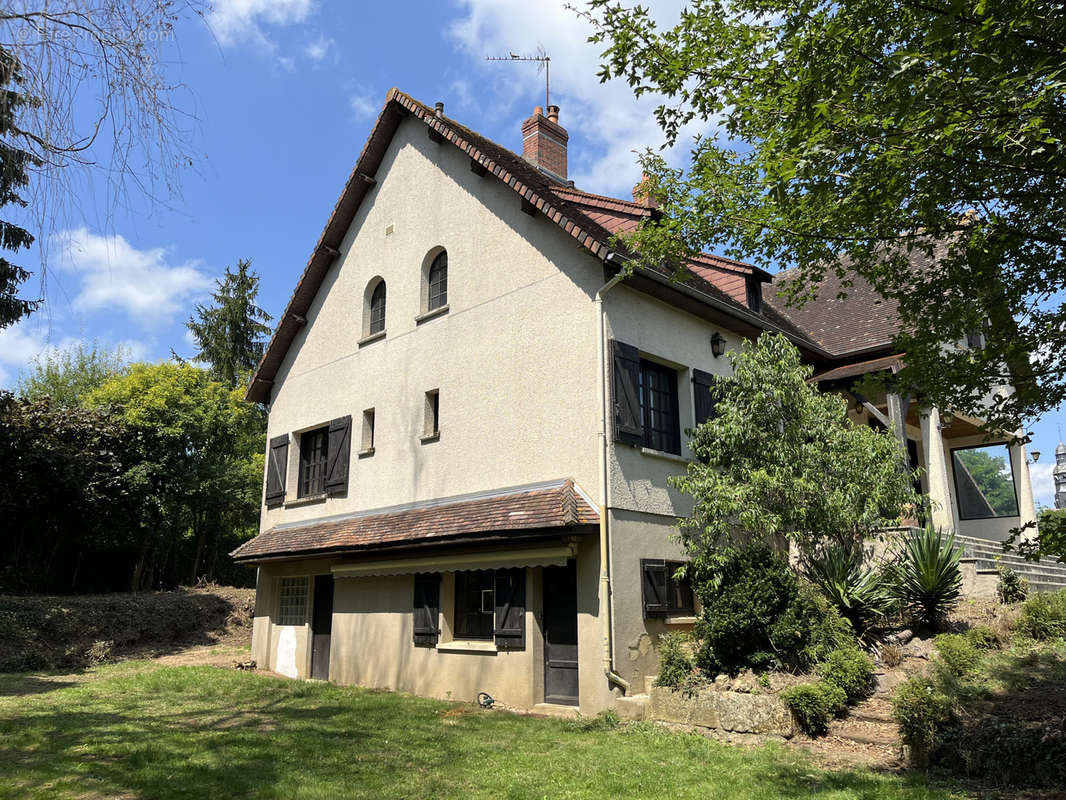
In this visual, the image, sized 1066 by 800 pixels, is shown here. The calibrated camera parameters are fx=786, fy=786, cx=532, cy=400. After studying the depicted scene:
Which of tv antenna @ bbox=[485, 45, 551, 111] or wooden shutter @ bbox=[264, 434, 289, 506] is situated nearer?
tv antenna @ bbox=[485, 45, 551, 111]

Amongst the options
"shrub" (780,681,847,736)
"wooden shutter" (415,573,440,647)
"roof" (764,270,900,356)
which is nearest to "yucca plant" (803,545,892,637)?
"shrub" (780,681,847,736)

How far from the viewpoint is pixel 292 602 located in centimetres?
1778

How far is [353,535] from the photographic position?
15.0 m

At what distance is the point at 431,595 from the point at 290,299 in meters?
8.23

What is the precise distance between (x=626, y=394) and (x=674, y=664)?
403 centimetres

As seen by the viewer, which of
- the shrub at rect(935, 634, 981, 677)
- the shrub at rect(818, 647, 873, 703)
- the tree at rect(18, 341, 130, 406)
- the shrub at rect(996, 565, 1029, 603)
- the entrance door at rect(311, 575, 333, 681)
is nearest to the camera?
the shrub at rect(818, 647, 873, 703)

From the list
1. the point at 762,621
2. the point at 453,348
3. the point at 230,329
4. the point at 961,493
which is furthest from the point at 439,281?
the point at 230,329

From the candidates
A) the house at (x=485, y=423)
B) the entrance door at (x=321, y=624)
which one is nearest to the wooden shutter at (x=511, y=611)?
the house at (x=485, y=423)

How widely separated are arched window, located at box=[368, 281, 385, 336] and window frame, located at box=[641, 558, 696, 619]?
8146 millimetres

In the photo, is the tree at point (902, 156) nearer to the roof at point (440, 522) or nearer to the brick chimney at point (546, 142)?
the roof at point (440, 522)

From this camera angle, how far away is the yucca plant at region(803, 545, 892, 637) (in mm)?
10992

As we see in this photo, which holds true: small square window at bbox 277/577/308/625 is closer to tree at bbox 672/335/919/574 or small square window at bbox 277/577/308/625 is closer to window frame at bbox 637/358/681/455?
window frame at bbox 637/358/681/455

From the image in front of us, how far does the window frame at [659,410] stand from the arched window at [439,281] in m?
4.45

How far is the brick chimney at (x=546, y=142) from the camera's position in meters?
18.2
